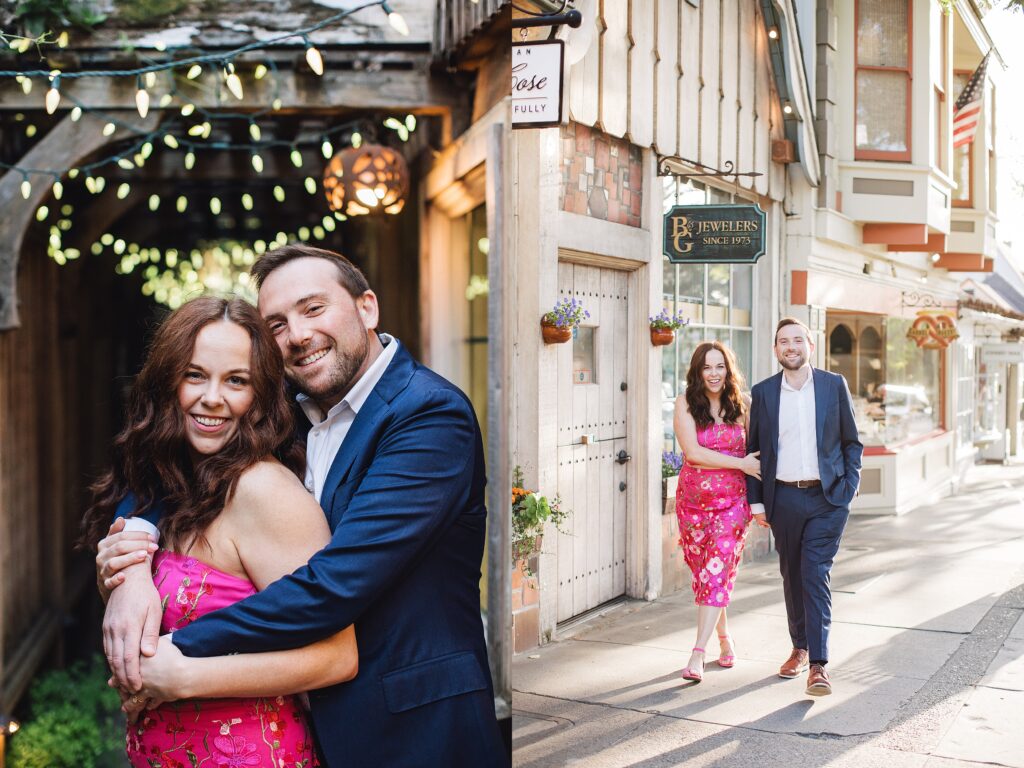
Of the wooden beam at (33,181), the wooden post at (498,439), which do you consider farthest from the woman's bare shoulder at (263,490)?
the wooden beam at (33,181)

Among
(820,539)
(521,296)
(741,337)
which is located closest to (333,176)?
(521,296)

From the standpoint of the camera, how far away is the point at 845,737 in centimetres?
148

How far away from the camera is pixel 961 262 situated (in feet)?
4.82

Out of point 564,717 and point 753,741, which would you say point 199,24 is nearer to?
point 564,717

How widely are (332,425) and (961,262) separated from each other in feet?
3.41

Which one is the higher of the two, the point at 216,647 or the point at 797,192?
the point at 797,192

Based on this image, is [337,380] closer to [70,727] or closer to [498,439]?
[498,439]

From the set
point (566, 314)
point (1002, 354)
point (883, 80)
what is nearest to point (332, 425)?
point (566, 314)

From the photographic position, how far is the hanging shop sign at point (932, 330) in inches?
57.5

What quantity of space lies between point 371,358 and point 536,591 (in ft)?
1.77

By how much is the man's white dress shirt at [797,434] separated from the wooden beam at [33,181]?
90.1 inches

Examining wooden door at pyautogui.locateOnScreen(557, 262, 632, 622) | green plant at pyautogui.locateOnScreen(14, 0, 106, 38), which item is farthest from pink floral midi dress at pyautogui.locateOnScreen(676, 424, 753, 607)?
green plant at pyautogui.locateOnScreen(14, 0, 106, 38)

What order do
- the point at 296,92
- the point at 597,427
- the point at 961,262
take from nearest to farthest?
1. the point at 961,262
2. the point at 597,427
3. the point at 296,92

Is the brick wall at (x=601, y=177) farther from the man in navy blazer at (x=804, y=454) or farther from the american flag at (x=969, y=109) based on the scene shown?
the american flag at (x=969, y=109)
